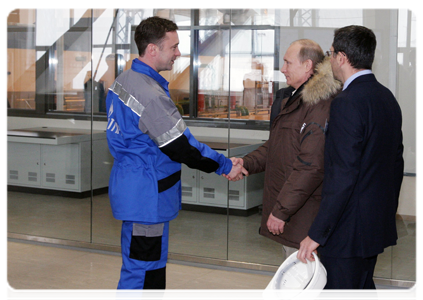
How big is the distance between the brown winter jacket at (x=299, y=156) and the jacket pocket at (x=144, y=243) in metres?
0.57

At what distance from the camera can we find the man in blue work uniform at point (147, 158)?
271 cm

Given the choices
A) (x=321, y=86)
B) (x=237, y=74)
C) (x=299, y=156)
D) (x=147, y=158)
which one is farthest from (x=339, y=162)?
(x=237, y=74)

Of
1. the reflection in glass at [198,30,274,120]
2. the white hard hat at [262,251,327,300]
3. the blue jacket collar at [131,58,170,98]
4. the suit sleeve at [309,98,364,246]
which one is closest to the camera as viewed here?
the suit sleeve at [309,98,364,246]

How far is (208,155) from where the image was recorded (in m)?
2.88

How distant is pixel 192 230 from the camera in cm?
484

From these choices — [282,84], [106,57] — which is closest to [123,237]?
[282,84]

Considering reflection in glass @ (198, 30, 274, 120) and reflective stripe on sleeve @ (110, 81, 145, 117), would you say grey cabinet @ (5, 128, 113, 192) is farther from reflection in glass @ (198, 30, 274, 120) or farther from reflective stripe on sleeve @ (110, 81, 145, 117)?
reflective stripe on sleeve @ (110, 81, 145, 117)

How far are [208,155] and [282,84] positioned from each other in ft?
5.65

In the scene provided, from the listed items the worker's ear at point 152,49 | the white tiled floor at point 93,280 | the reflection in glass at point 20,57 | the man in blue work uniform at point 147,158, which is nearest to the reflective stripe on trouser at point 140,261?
the man in blue work uniform at point 147,158

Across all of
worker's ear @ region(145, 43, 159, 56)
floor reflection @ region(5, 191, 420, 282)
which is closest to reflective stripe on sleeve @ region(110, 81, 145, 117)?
worker's ear @ region(145, 43, 159, 56)

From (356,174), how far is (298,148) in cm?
57

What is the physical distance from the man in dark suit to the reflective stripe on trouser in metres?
0.84

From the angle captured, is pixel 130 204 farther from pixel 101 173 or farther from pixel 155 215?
pixel 101 173

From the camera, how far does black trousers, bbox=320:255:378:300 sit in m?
2.28
